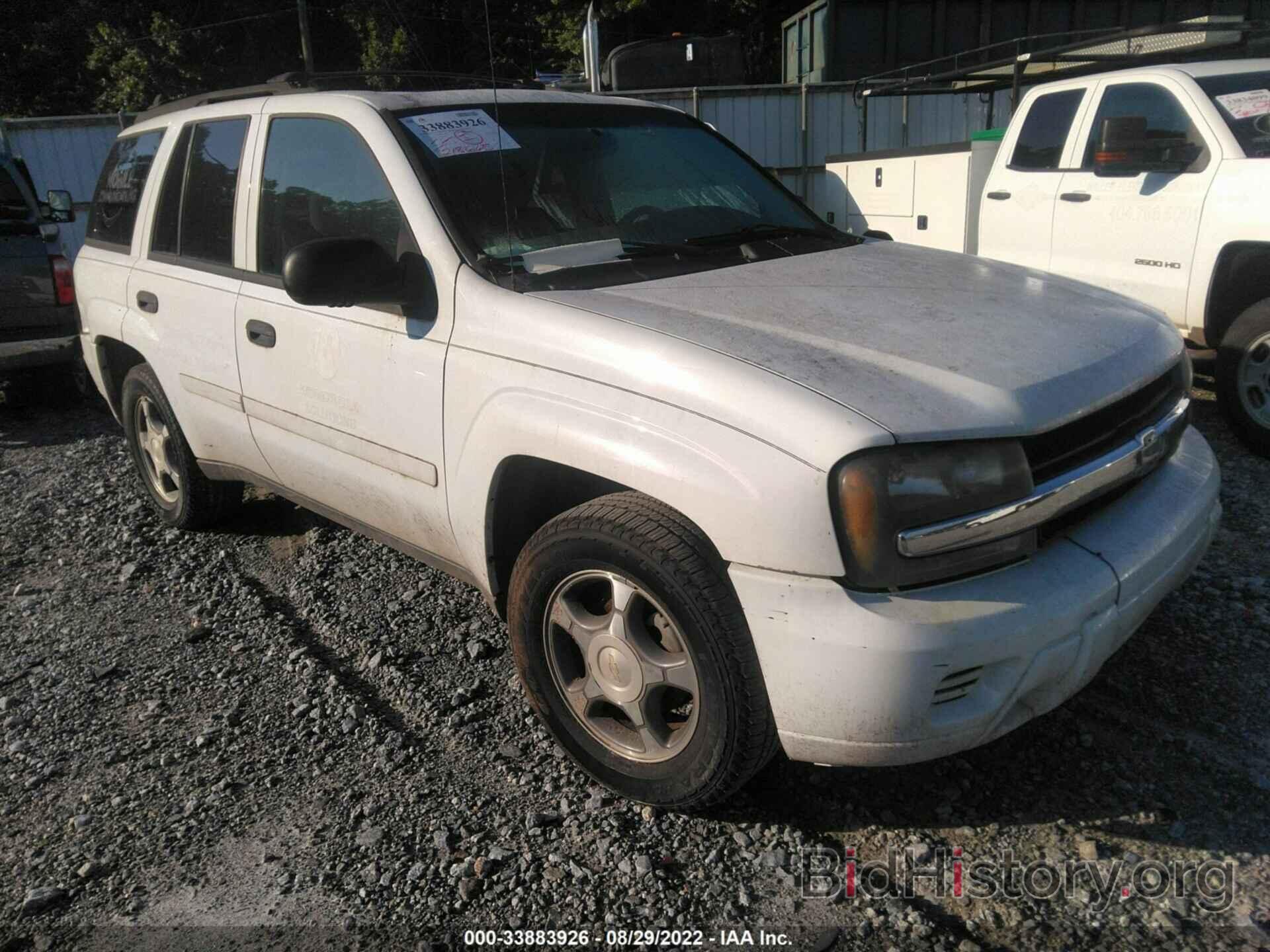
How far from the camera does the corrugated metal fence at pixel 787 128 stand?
13891mm

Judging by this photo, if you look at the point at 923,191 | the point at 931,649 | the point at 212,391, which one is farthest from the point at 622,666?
the point at 923,191

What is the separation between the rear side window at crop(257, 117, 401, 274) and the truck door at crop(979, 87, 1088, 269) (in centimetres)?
461

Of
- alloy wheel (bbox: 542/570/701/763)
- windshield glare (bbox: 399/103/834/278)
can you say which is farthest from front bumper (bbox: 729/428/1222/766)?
windshield glare (bbox: 399/103/834/278)

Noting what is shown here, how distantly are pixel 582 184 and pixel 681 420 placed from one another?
4.28 feet

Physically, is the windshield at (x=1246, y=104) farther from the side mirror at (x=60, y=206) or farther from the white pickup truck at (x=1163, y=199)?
the side mirror at (x=60, y=206)

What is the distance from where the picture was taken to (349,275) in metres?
2.74

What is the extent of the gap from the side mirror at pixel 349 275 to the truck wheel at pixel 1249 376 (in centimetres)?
417

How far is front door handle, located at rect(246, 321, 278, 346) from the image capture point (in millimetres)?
3385

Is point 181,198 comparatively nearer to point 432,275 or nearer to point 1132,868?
point 432,275

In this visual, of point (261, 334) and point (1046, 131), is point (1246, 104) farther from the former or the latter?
point (261, 334)

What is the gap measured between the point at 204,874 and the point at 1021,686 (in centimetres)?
194

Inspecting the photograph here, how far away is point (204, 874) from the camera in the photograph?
2445 millimetres

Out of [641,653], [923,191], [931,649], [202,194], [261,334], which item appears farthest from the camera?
[923,191]

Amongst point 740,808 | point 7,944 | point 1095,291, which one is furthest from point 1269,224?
point 7,944
